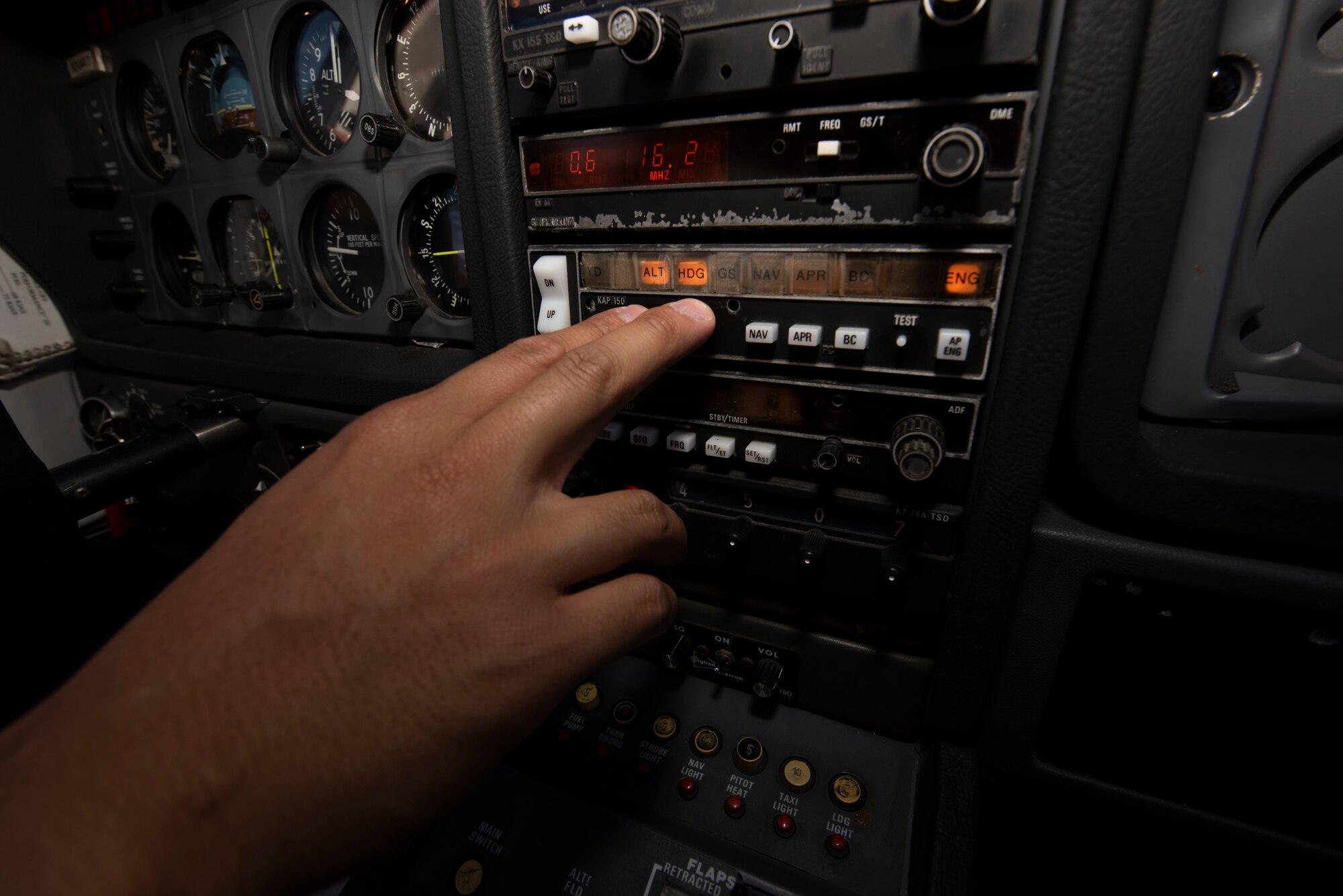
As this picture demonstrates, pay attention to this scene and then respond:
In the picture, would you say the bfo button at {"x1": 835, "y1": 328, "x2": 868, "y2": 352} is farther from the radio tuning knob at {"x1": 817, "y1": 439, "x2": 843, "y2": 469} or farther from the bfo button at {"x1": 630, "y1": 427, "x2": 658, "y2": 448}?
the bfo button at {"x1": 630, "y1": 427, "x2": 658, "y2": 448}

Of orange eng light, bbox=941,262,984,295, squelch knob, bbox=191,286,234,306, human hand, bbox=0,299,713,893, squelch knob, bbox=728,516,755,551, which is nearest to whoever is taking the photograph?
human hand, bbox=0,299,713,893

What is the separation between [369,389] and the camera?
129 centimetres

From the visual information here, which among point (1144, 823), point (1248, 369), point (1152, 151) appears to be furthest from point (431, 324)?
point (1144, 823)

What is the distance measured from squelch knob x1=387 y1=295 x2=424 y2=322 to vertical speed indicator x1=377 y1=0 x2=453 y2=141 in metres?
0.37

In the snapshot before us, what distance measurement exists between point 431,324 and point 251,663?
0.97m

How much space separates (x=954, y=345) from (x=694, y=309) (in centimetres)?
35

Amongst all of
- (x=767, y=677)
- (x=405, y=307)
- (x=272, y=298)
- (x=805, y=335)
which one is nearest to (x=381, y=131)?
(x=405, y=307)

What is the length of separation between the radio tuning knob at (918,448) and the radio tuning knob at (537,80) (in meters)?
0.73

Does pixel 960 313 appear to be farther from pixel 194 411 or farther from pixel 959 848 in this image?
pixel 194 411

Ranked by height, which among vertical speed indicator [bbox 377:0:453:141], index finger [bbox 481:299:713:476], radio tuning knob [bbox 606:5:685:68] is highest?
vertical speed indicator [bbox 377:0:453:141]

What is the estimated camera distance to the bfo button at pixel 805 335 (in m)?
0.79

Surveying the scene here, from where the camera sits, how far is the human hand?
479 mm

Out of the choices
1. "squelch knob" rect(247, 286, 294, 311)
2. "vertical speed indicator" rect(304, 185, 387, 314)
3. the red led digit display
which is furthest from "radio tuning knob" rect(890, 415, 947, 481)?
"squelch knob" rect(247, 286, 294, 311)

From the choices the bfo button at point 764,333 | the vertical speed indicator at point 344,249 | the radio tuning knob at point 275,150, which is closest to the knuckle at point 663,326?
the bfo button at point 764,333
